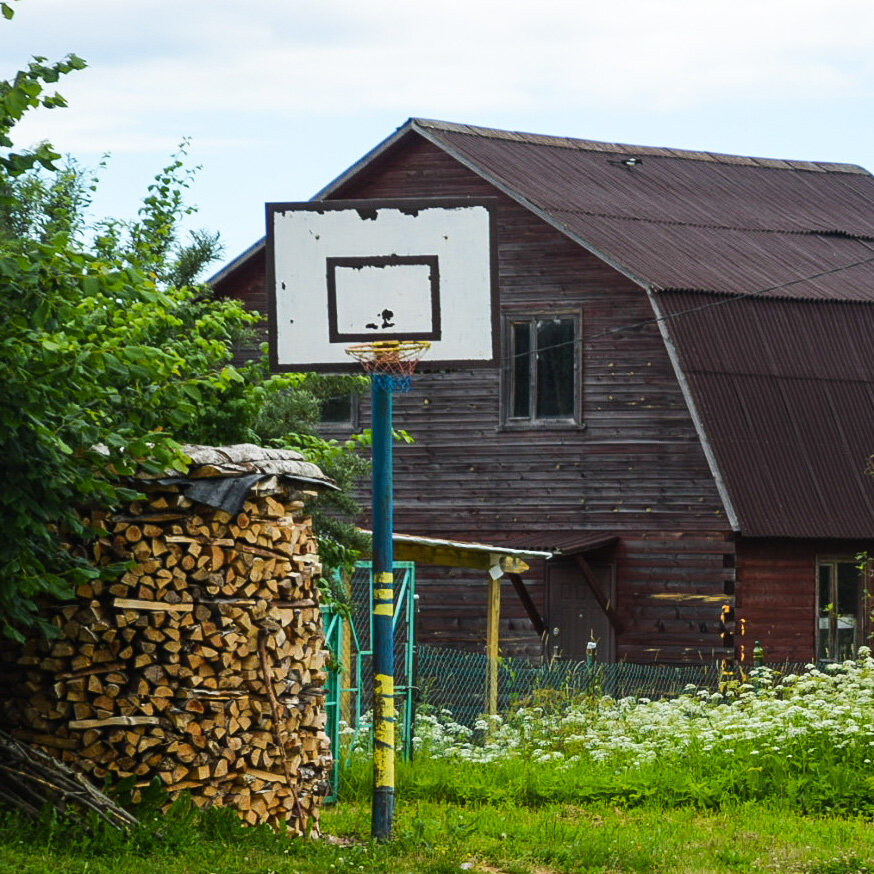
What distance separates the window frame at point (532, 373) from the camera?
25094 mm

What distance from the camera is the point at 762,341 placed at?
24609 mm

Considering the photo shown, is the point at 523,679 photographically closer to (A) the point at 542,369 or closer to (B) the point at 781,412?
(A) the point at 542,369

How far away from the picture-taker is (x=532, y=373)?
83.9ft

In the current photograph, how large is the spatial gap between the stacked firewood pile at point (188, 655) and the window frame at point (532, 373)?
1389 centimetres

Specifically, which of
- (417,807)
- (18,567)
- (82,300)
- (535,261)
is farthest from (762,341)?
(18,567)

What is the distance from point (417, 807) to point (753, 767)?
2860mm

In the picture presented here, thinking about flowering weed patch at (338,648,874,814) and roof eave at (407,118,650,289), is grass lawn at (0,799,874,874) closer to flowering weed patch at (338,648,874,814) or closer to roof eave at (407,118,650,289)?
flowering weed patch at (338,648,874,814)

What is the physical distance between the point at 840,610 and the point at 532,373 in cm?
570

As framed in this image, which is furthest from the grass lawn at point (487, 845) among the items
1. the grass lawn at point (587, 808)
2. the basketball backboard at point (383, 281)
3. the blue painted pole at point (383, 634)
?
the basketball backboard at point (383, 281)

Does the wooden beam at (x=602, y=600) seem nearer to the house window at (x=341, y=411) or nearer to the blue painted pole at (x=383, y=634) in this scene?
the house window at (x=341, y=411)

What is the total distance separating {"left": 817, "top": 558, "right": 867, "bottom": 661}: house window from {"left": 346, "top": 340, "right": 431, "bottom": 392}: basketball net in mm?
14689

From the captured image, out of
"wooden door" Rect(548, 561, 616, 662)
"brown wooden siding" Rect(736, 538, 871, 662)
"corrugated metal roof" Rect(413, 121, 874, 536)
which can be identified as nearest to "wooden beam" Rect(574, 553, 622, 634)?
"wooden door" Rect(548, 561, 616, 662)

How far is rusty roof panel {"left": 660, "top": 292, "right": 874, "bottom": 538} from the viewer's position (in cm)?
2352

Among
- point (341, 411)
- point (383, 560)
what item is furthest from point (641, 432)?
point (383, 560)
